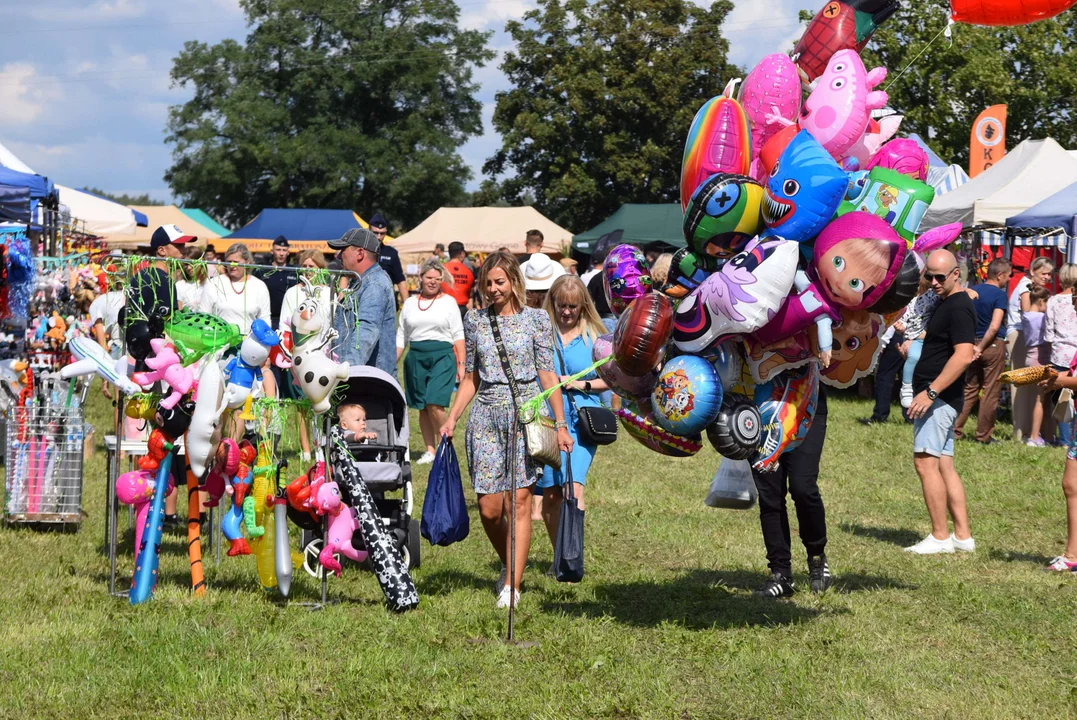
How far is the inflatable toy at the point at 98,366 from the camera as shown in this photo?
20.6 ft

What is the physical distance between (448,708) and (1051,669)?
286cm

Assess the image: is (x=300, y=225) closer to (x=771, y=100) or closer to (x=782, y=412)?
(x=771, y=100)

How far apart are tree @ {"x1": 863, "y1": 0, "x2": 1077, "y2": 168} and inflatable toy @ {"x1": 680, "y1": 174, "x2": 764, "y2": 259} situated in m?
34.8

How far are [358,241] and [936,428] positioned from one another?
429 centimetres

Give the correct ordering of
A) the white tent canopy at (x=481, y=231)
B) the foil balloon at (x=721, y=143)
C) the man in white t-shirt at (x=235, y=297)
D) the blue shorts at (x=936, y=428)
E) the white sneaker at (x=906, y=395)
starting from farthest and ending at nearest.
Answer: the white tent canopy at (x=481, y=231)
the man in white t-shirt at (x=235, y=297)
the white sneaker at (x=906, y=395)
the blue shorts at (x=936, y=428)
the foil balloon at (x=721, y=143)

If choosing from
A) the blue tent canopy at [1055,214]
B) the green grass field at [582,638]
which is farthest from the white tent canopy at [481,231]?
the green grass field at [582,638]

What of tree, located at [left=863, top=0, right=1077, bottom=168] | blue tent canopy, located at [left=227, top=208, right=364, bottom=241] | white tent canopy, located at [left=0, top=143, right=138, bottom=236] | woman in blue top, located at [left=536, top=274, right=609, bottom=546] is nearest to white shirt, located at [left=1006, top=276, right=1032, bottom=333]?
woman in blue top, located at [left=536, top=274, right=609, bottom=546]

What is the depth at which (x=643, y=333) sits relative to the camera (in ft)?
17.5

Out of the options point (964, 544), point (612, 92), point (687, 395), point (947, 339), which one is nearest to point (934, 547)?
point (964, 544)

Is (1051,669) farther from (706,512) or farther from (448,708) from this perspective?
(706,512)

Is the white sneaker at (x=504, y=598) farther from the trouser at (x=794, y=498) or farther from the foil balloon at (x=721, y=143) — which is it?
the foil balloon at (x=721, y=143)

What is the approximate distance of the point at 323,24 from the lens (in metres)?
59.3

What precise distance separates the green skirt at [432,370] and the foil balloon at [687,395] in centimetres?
597

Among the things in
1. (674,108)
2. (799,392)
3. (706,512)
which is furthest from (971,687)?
(674,108)
